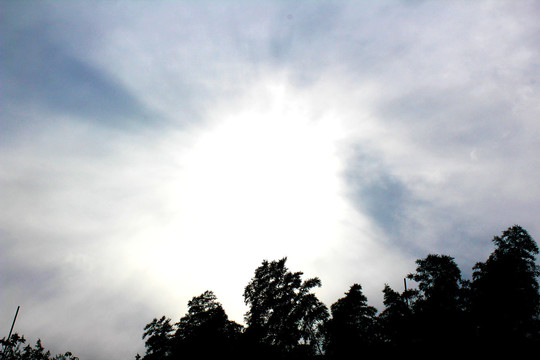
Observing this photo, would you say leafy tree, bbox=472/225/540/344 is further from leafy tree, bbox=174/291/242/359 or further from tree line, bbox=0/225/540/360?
leafy tree, bbox=174/291/242/359

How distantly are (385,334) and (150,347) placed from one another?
1509 inches

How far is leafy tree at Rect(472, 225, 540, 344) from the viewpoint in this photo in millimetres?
37906

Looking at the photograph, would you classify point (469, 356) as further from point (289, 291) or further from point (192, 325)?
point (192, 325)

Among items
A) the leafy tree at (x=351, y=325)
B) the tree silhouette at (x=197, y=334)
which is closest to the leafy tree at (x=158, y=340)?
the tree silhouette at (x=197, y=334)

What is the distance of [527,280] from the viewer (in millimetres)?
39062

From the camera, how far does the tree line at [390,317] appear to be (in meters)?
34.6

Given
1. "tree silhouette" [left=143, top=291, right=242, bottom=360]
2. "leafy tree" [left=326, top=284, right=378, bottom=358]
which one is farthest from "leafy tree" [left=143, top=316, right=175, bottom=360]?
"leafy tree" [left=326, top=284, right=378, bottom=358]

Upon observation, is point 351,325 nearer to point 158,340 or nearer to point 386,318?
point 386,318

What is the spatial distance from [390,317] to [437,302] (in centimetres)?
1049

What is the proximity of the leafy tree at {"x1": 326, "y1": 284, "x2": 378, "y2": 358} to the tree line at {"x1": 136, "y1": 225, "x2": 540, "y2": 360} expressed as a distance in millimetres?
159

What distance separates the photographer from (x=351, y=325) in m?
47.1

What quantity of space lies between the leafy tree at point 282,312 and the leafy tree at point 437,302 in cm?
1297

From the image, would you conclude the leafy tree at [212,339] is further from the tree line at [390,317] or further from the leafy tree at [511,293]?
the leafy tree at [511,293]

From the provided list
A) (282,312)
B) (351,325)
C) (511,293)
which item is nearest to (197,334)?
(282,312)
